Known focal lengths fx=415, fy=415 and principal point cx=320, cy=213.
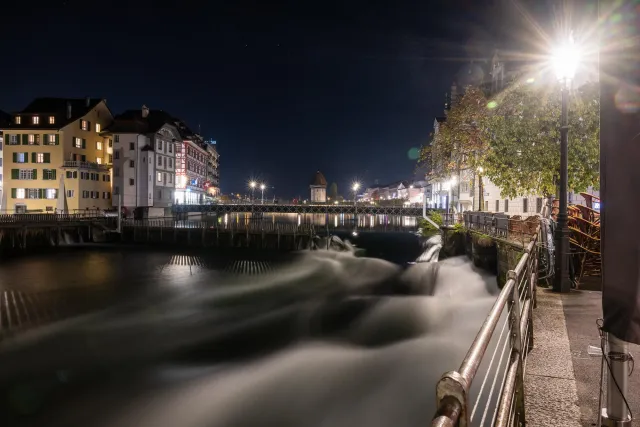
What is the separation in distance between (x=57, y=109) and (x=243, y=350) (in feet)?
223

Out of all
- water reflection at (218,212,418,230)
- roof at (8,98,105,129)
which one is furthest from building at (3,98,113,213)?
water reflection at (218,212,418,230)

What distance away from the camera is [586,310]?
9.23m

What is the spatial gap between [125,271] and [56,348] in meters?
19.3

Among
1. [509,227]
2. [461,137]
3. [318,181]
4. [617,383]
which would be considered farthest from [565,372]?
[318,181]

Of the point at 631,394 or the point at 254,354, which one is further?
the point at 254,354

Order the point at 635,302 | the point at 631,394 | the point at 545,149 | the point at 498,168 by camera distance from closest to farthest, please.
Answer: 1. the point at 635,302
2. the point at 631,394
3. the point at 545,149
4. the point at 498,168

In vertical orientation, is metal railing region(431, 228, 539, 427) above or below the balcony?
below

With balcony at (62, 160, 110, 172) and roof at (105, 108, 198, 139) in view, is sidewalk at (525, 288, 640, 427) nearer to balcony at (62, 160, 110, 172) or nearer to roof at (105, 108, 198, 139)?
balcony at (62, 160, 110, 172)

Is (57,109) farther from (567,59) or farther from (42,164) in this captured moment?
(567,59)

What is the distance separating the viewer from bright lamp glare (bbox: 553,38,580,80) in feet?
34.5

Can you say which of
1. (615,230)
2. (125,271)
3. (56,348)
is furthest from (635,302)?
(125,271)

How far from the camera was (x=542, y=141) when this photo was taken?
76.6 ft

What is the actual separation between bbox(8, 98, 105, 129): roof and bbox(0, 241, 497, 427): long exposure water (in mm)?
41587

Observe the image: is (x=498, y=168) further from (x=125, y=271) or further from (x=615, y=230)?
(x=125, y=271)
